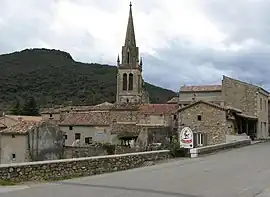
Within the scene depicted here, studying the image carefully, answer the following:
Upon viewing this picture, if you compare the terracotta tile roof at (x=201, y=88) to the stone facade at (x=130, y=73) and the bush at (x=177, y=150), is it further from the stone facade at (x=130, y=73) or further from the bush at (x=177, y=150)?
the stone facade at (x=130, y=73)

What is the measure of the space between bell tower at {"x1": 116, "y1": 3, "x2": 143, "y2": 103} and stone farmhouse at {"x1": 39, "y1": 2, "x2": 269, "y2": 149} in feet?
93.2

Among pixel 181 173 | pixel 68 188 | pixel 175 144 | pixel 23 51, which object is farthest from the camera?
pixel 23 51

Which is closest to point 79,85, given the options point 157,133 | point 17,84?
point 17,84

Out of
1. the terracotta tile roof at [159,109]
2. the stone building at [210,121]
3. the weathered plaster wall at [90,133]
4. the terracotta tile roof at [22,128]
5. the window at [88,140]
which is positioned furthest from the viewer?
the terracotta tile roof at [159,109]

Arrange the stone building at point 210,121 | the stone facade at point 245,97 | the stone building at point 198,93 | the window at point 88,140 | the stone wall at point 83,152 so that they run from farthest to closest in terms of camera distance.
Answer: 1. the stone building at point 198,93
2. the window at point 88,140
3. the stone facade at point 245,97
4. the stone wall at point 83,152
5. the stone building at point 210,121

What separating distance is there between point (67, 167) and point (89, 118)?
135 feet

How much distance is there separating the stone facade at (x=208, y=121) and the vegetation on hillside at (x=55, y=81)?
60450 mm

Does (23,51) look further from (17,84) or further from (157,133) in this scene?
(157,133)

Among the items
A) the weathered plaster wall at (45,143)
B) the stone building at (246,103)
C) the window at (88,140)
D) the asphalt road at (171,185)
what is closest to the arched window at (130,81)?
the window at (88,140)

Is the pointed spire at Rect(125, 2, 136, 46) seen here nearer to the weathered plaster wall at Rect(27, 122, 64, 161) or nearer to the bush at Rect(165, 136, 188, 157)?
the weathered plaster wall at Rect(27, 122, 64, 161)

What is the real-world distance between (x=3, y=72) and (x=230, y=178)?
116 m

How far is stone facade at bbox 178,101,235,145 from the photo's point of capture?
41.5 metres

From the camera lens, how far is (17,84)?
115 m

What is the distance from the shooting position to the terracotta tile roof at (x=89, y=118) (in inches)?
2201
